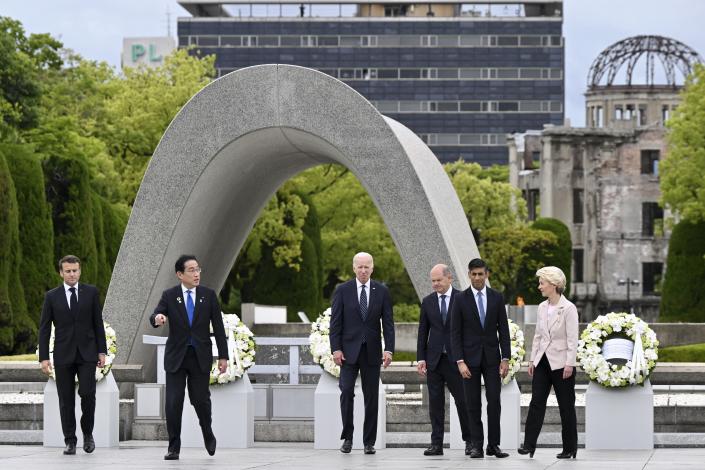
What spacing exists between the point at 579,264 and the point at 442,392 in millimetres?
66669

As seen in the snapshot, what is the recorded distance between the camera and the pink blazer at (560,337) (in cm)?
1348

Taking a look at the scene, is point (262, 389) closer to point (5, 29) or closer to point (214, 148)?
point (214, 148)

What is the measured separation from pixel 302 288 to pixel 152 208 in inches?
1480

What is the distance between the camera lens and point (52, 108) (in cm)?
5641

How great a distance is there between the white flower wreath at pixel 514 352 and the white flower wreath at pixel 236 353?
8.34ft

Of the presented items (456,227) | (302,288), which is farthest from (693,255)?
(456,227)

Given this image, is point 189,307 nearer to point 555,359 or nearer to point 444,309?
point 444,309

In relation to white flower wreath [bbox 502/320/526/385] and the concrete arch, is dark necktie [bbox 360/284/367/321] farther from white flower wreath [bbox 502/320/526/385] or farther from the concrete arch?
the concrete arch

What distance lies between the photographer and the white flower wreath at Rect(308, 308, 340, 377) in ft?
49.3

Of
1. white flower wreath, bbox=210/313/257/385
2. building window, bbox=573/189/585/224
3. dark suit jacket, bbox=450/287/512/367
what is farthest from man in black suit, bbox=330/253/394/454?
building window, bbox=573/189/585/224

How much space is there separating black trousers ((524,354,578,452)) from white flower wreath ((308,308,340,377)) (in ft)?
7.29

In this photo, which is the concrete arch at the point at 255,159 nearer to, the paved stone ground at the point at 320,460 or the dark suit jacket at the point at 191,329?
Answer: the paved stone ground at the point at 320,460

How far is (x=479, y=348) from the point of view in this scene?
13672mm

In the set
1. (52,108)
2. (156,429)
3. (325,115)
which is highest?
(52,108)
